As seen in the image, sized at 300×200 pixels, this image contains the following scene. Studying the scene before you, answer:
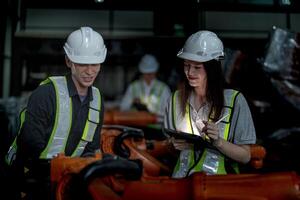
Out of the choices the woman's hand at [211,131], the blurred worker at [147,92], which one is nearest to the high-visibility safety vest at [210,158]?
the woman's hand at [211,131]

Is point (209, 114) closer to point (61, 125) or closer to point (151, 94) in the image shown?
point (61, 125)

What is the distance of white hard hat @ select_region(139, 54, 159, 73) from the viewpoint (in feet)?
28.7

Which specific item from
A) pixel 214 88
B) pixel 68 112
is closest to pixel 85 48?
pixel 68 112

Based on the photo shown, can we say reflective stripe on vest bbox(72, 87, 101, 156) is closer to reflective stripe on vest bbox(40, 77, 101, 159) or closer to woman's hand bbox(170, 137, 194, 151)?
reflective stripe on vest bbox(40, 77, 101, 159)

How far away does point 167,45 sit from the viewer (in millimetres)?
8906

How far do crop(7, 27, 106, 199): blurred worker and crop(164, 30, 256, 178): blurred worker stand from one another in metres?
0.63

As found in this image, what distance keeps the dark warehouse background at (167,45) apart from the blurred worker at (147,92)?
528mm

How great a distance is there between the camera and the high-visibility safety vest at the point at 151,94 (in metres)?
8.34

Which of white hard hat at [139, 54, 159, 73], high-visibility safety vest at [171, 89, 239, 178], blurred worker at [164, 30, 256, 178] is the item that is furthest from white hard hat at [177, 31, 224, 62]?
white hard hat at [139, 54, 159, 73]

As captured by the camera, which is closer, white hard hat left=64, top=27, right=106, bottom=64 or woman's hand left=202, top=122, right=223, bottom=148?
woman's hand left=202, top=122, right=223, bottom=148

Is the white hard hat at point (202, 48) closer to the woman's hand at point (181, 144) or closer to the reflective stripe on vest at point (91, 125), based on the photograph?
the woman's hand at point (181, 144)

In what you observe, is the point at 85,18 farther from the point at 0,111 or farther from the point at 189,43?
the point at 189,43

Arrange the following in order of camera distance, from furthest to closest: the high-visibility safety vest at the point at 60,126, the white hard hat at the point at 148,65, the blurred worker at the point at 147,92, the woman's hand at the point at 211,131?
the white hard hat at the point at 148,65, the blurred worker at the point at 147,92, the high-visibility safety vest at the point at 60,126, the woman's hand at the point at 211,131

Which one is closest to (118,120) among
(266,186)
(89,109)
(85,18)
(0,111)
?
(0,111)
